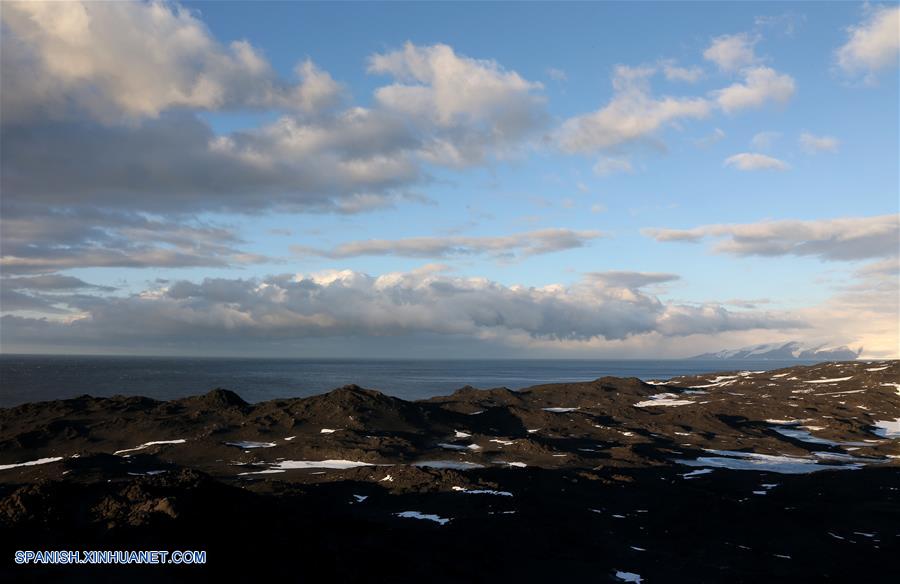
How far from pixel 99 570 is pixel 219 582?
501 cm

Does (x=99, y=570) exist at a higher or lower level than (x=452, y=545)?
higher

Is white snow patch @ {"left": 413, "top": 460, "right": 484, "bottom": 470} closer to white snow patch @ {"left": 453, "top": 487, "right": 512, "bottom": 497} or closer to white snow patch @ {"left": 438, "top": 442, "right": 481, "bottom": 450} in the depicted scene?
white snow patch @ {"left": 438, "top": 442, "right": 481, "bottom": 450}

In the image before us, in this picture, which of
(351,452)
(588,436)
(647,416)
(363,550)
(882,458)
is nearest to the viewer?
(363,550)

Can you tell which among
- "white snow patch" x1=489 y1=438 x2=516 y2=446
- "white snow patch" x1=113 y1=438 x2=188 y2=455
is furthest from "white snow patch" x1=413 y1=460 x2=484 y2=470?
"white snow patch" x1=113 y1=438 x2=188 y2=455

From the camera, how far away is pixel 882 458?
257 ft

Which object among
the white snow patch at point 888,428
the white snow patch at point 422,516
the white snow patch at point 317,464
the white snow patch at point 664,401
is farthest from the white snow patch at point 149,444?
the white snow patch at point 888,428

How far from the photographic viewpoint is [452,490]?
171 ft

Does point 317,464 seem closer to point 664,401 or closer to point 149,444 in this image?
point 149,444

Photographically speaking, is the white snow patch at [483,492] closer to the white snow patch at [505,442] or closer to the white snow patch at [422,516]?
the white snow patch at [422,516]

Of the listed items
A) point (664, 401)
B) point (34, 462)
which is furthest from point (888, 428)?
point (34, 462)

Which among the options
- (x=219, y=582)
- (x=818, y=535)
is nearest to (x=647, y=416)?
(x=818, y=535)

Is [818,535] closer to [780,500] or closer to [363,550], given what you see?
[780,500]

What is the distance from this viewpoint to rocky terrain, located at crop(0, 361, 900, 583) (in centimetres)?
3200

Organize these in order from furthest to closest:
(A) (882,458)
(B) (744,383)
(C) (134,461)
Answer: (B) (744,383) → (A) (882,458) → (C) (134,461)
